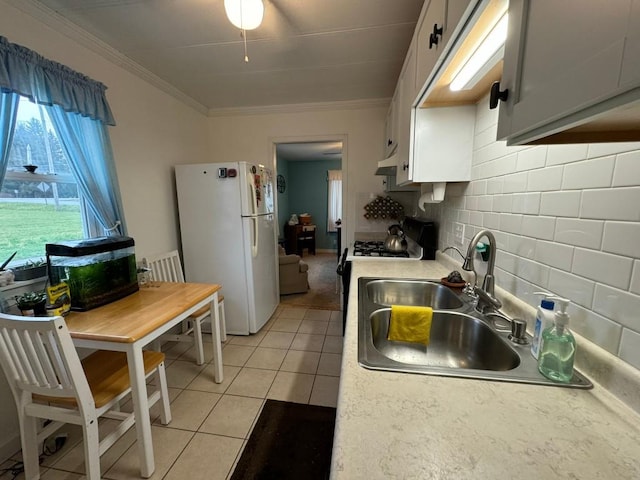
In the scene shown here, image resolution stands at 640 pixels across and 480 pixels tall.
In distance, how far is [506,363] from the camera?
0.87m

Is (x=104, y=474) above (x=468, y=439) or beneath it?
beneath

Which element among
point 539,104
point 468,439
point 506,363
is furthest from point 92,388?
point 539,104

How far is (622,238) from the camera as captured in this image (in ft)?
2.16

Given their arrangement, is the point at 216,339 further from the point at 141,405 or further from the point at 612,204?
the point at 612,204

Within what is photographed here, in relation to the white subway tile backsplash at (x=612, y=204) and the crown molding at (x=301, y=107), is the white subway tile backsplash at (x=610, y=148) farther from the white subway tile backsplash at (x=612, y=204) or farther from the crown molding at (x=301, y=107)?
the crown molding at (x=301, y=107)

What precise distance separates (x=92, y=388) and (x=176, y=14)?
→ 208cm

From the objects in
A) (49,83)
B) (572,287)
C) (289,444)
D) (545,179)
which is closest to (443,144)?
(545,179)

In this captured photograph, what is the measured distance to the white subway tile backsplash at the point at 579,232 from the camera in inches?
28.7

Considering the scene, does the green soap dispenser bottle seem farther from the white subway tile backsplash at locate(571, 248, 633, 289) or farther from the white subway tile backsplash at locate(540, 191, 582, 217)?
the white subway tile backsplash at locate(540, 191, 582, 217)

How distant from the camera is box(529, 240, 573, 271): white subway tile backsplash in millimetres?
826

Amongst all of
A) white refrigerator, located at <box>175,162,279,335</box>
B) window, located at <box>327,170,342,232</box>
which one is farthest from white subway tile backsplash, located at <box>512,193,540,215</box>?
window, located at <box>327,170,342,232</box>

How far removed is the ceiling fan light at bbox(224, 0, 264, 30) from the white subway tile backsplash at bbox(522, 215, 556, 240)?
5.32 ft

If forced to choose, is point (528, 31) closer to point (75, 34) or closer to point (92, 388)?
point (92, 388)

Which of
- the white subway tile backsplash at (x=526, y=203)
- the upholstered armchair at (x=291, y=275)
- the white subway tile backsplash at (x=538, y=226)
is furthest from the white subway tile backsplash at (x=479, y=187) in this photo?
the upholstered armchair at (x=291, y=275)
